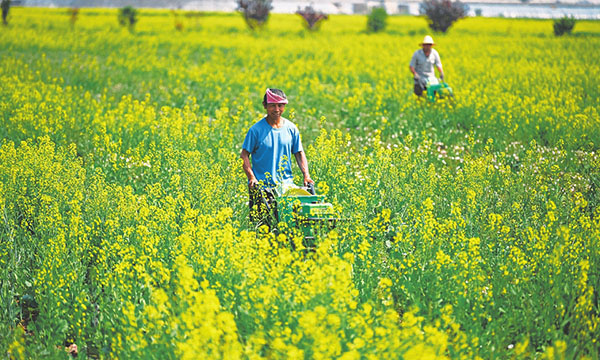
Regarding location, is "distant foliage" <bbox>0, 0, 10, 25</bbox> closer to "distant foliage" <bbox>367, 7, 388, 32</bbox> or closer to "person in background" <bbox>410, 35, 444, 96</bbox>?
"distant foliage" <bbox>367, 7, 388, 32</bbox>

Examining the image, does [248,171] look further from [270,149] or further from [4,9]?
[4,9]

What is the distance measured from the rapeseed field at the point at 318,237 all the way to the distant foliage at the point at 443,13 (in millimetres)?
21337

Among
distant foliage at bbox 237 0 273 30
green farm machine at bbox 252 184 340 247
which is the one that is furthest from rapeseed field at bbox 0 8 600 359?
distant foliage at bbox 237 0 273 30

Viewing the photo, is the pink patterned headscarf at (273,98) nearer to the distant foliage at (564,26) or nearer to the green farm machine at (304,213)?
the green farm machine at (304,213)

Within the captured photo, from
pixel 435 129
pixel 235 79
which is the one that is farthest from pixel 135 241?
pixel 235 79

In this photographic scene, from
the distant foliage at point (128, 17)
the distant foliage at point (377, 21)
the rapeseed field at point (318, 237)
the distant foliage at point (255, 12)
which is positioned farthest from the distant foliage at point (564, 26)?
the distant foliage at point (128, 17)

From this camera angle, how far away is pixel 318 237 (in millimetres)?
4504

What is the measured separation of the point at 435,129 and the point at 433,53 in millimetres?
1661

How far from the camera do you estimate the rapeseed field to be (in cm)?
357

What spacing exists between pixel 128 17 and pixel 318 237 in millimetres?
32860

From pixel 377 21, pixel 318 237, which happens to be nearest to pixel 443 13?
pixel 377 21

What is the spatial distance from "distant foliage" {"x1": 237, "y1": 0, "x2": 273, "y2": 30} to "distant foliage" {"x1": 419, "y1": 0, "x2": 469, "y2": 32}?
868 centimetres

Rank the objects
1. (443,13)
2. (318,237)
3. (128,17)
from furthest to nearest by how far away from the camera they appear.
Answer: (128,17) < (443,13) < (318,237)

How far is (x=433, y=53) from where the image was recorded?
35.5ft
